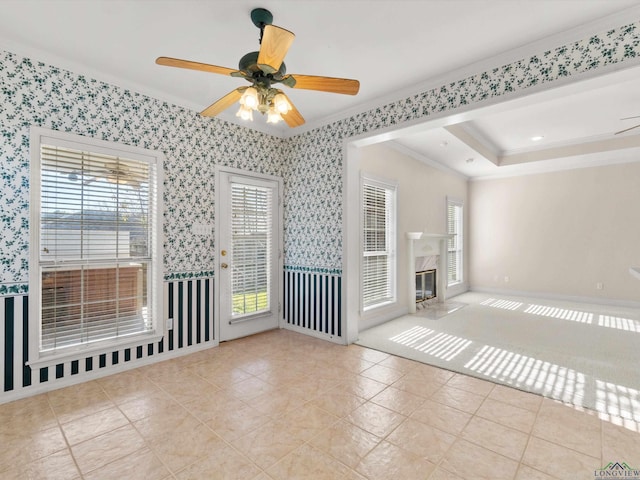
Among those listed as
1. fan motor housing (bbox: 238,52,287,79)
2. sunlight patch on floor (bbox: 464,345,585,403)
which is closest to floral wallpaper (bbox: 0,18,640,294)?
fan motor housing (bbox: 238,52,287,79)

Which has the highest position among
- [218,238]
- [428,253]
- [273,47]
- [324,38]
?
[324,38]

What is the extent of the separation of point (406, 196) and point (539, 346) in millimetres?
2832

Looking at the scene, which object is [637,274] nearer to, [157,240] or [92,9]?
[157,240]

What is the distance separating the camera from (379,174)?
4.67 m

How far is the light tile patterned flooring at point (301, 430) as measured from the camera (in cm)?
172

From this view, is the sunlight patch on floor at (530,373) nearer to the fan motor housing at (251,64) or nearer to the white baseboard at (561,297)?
the fan motor housing at (251,64)

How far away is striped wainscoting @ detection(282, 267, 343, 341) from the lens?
383cm

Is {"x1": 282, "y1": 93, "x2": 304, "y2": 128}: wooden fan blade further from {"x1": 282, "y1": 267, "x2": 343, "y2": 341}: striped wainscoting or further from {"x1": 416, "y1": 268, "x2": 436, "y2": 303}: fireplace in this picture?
{"x1": 416, "y1": 268, "x2": 436, "y2": 303}: fireplace

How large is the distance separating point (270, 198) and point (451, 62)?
2.61 meters

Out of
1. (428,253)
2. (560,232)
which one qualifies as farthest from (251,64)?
(560,232)

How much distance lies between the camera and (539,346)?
11.9 feet

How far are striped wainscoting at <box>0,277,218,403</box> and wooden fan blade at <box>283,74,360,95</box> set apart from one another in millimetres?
2418

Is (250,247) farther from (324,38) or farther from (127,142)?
(324,38)

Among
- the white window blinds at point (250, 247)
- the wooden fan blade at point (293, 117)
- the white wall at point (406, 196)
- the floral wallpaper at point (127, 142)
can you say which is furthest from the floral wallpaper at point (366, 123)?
the wooden fan blade at point (293, 117)
